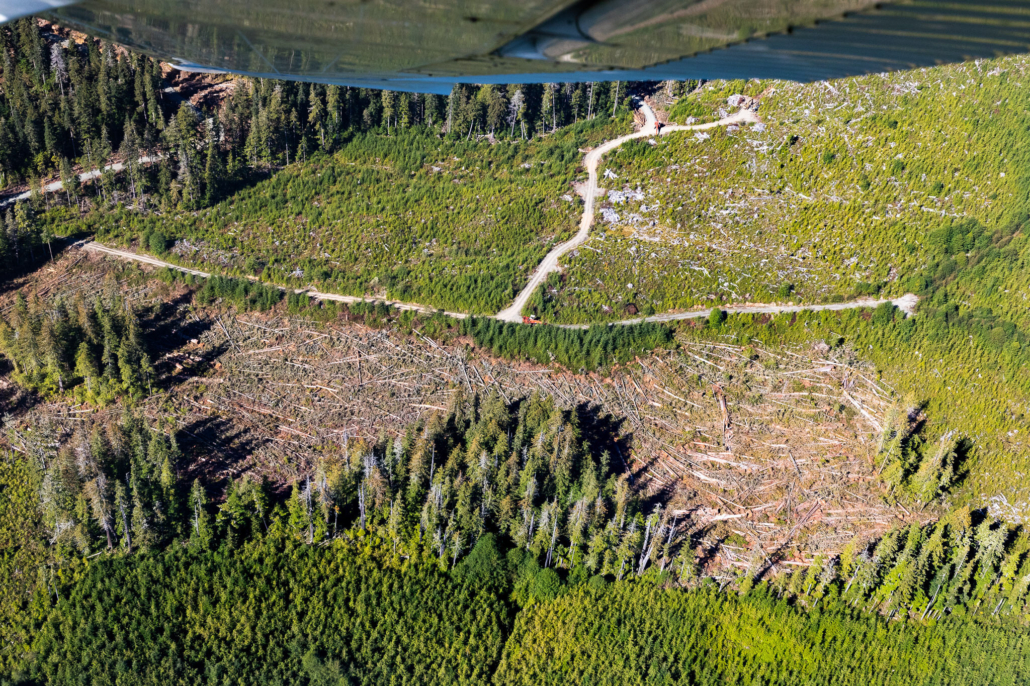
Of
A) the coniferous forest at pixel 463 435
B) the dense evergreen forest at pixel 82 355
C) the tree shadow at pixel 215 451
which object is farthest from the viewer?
the dense evergreen forest at pixel 82 355

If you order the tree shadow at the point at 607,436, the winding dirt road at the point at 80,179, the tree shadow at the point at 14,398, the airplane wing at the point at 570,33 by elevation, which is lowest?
the tree shadow at the point at 14,398

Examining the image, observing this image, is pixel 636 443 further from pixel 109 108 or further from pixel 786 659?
pixel 109 108

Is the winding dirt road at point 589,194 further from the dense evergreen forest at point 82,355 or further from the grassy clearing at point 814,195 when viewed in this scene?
the dense evergreen forest at point 82,355

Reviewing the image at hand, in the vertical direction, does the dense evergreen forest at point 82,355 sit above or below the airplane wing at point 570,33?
below

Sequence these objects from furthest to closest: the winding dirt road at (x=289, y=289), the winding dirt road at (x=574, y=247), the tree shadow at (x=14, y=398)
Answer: the winding dirt road at (x=289, y=289) < the winding dirt road at (x=574, y=247) < the tree shadow at (x=14, y=398)

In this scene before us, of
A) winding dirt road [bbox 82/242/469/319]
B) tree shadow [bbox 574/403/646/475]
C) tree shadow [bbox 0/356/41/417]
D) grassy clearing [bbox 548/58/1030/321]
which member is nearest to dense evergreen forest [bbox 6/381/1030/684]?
tree shadow [bbox 574/403/646/475]

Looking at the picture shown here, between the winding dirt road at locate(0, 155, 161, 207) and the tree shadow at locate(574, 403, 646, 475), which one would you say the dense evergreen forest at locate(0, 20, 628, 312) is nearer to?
the winding dirt road at locate(0, 155, 161, 207)

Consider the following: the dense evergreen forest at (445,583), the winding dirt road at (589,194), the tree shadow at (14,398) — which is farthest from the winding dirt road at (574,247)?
the dense evergreen forest at (445,583)

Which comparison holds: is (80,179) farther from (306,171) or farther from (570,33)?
(570,33)

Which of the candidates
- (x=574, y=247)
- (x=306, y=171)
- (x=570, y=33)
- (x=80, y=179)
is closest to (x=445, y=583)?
(x=574, y=247)
